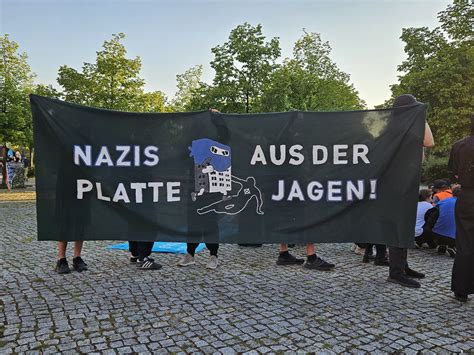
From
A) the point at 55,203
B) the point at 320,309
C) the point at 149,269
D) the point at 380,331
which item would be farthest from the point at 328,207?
the point at 55,203

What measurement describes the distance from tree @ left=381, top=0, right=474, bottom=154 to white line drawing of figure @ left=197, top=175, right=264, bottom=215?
1687 centimetres

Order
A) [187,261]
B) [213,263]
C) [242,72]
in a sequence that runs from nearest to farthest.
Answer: [213,263]
[187,261]
[242,72]

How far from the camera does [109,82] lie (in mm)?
19219

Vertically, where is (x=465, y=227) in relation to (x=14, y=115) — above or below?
below

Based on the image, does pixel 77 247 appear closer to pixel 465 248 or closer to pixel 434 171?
pixel 465 248

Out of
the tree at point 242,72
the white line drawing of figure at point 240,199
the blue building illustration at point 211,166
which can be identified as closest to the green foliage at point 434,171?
the tree at point 242,72

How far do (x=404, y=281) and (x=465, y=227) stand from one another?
3.21ft

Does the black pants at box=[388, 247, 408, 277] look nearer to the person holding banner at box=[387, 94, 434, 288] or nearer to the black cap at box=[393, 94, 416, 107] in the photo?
the person holding banner at box=[387, 94, 434, 288]

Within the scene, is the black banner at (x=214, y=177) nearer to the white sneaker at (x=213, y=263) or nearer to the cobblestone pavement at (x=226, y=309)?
the cobblestone pavement at (x=226, y=309)

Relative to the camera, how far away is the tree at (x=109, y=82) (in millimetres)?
18844

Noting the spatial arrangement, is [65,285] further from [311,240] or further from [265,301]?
[311,240]

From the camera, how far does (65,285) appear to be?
463 cm

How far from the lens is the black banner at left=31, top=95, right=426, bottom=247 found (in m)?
4.53

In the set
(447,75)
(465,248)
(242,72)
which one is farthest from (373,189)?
(447,75)
